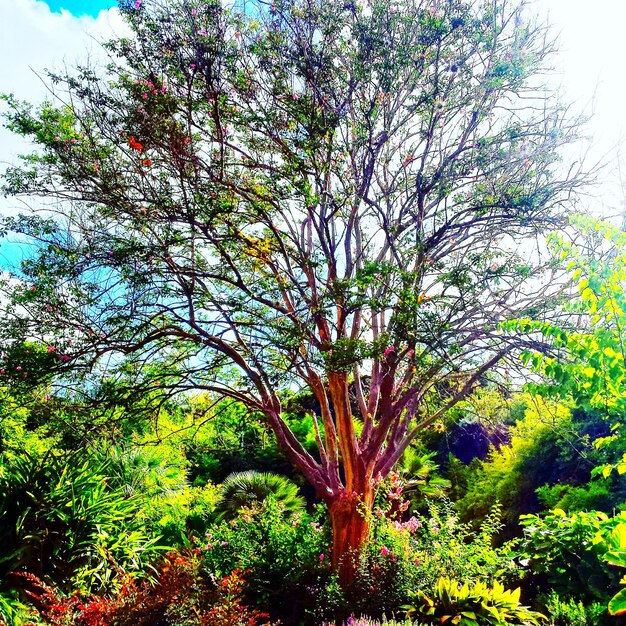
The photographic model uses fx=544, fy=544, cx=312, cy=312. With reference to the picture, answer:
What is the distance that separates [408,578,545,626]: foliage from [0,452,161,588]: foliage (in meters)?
3.51

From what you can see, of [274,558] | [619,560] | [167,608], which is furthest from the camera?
[274,558]

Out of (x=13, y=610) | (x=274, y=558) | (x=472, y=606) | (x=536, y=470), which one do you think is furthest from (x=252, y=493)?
(x=472, y=606)

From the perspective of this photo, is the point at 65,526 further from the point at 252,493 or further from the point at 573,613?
the point at 573,613

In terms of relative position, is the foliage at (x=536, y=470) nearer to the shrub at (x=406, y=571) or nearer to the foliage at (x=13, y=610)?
the shrub at (x=406, y=571)

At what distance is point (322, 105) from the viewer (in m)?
6.39

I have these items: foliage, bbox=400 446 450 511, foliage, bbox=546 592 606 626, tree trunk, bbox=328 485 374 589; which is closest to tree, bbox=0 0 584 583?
tree trunk, bbox=328 485 374 589

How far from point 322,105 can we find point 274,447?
10.3 metres

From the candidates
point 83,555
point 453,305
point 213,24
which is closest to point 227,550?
point 83,555

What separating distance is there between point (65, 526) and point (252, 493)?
478 centimetres

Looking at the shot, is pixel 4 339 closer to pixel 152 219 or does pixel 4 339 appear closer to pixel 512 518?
pixel 152 219

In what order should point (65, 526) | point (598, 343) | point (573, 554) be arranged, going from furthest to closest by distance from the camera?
point (65, 526) → point (573, 554) → point (598, 343)

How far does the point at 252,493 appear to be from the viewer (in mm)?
11125

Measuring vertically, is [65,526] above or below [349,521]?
above

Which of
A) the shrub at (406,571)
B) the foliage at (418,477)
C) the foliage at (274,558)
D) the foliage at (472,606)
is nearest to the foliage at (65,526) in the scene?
the foliage at (274,558)
